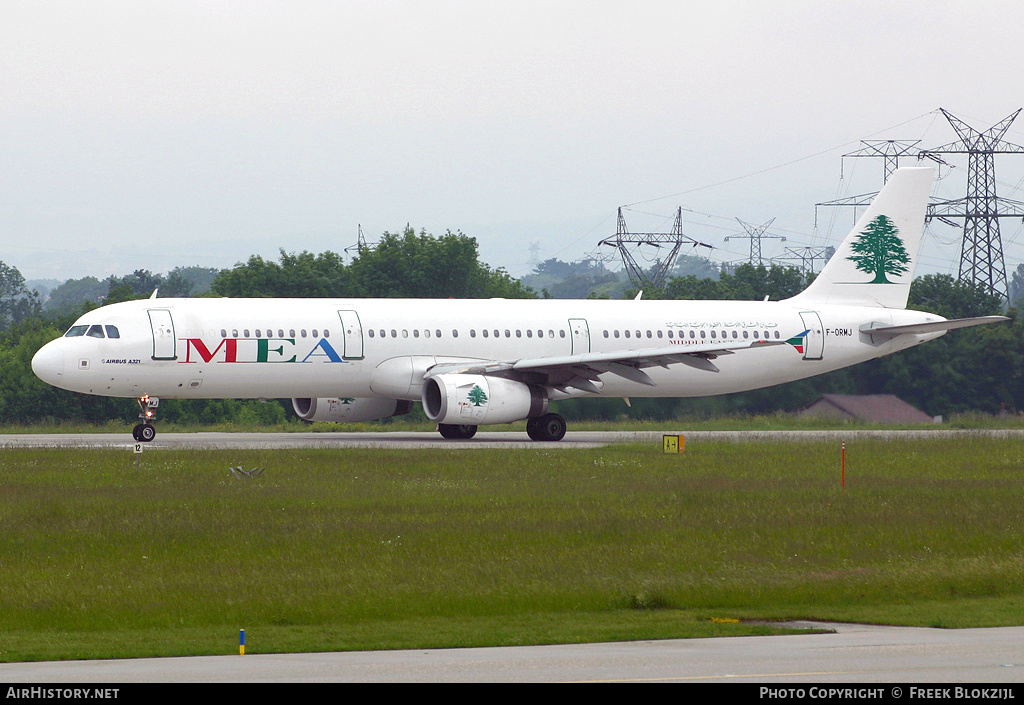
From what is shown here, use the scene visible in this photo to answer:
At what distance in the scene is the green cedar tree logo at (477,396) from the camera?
38.1 m

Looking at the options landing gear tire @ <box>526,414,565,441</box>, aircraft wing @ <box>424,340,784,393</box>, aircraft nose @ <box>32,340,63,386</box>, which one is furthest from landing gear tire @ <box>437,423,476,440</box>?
aircraft nose @ <box>32,340,63,386</box>

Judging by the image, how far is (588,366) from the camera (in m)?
Result: 39.6

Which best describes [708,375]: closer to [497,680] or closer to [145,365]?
[145,365]

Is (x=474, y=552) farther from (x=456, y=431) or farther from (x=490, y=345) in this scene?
(x=456, y=431)

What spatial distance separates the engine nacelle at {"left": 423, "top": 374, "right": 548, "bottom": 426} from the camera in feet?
124

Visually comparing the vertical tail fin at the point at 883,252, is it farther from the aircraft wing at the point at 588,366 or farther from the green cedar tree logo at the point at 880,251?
the aircraft wing at the point at 588,366

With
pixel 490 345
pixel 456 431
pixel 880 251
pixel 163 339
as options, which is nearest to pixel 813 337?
pixel 880 251

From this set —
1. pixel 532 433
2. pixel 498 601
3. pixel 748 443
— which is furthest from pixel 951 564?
pixel 532 433

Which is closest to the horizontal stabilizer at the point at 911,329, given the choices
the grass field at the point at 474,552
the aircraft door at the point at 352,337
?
the grass field at the point at 474,552

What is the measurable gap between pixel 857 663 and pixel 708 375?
1312 inches

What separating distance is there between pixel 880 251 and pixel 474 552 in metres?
31.8

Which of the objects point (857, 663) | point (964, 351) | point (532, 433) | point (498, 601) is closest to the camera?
point (857, 663)

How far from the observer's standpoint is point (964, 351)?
6122cm

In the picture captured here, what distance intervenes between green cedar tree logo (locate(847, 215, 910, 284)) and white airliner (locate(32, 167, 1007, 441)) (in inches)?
1.9
